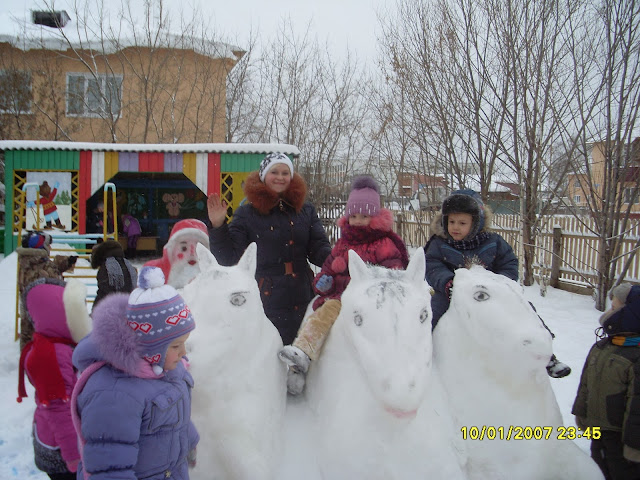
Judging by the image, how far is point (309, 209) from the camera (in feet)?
9.86

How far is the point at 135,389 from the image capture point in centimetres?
154

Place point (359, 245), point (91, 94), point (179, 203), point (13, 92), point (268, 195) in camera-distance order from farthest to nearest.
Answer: point (91, 94)
point (179, 203)
point (13, 92)
point (268, 195)
point (359, 245)

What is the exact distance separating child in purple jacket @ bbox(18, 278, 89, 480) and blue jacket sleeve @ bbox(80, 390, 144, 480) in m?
1.11

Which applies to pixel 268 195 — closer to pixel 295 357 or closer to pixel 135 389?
pixel 295 357

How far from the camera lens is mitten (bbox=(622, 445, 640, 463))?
2.48 m

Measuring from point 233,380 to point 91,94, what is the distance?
16.5 m

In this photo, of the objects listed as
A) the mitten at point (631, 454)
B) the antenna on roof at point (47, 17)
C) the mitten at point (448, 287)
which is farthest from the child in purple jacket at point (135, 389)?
the antenna on roof at point (47, 17)

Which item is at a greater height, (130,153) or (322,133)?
(322,133)

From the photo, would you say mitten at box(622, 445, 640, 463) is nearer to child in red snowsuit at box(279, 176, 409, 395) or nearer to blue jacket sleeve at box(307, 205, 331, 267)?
child in red snowsuit at box(279, 176, 409, 395)

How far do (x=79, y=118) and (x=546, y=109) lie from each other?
47.6ft

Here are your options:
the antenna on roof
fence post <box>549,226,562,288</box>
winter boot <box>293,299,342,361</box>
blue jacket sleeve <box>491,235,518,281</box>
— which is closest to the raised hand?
winter boot <box>293,299,342,361</box>

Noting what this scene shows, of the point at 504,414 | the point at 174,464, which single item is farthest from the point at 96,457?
the point at 504,414

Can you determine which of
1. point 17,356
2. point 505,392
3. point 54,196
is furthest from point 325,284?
point 54,196

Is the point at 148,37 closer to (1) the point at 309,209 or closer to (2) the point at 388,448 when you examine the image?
(1) the point at 309,209
